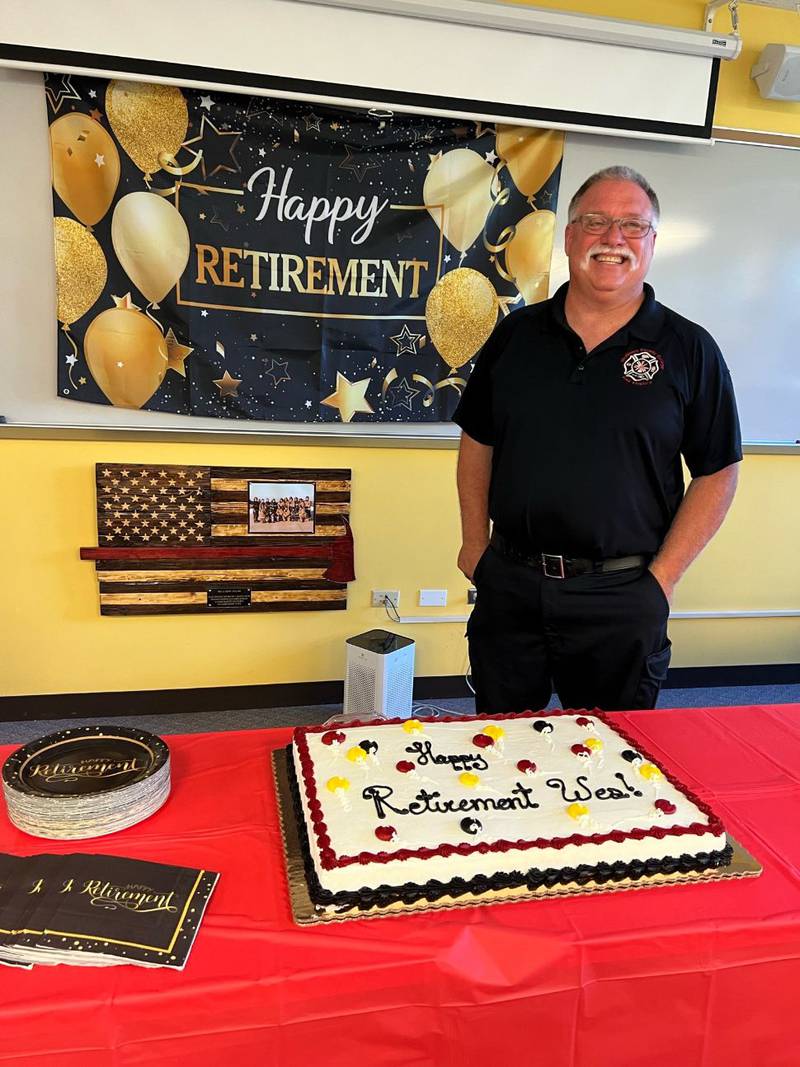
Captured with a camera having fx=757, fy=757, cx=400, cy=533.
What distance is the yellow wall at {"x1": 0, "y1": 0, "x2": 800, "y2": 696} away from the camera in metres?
2.70

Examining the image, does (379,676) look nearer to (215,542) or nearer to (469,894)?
(215,542)

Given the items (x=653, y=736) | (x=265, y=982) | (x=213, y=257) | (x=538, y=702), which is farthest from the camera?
(x=213, y=257)

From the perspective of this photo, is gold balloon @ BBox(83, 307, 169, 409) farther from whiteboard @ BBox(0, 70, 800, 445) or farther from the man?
the man

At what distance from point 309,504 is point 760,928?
7.28 ft

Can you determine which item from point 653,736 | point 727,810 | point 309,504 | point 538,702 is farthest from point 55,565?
point 727,810

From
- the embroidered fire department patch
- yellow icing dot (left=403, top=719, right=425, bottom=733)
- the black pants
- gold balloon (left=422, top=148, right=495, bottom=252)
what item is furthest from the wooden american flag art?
yellow icing dot (left=403, top=719, right=425, bottom=733)

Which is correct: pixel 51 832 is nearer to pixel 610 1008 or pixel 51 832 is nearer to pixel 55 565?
pixel 610 1008

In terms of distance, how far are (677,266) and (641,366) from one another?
5.42 feet

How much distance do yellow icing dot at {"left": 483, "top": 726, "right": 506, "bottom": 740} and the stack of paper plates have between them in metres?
0.48

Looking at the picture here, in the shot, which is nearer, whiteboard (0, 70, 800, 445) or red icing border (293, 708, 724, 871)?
red icing border (293, 708, 724, 871)

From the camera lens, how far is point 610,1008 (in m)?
0.86

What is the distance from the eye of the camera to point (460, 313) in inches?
112

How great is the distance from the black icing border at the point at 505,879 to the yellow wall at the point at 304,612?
2.04 meters

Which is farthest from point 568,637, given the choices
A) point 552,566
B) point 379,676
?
point 379,676
